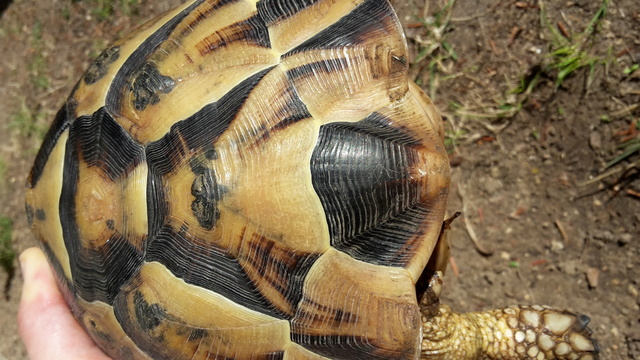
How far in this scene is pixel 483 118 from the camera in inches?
84.7

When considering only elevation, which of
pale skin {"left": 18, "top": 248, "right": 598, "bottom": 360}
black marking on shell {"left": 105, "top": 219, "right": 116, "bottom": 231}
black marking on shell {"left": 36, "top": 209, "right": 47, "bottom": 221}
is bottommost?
pale skin {"left": 18, "top": 248, "right": 598, "bottom": 360}

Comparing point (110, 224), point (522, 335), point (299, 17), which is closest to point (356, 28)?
point (299, 17)

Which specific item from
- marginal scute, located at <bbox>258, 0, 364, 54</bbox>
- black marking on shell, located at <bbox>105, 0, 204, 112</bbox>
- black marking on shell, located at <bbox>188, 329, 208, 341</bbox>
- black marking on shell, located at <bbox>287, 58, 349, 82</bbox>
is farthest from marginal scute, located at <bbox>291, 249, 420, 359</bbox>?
black marking on shell, located at <bbox>105, 0, 204, 112</bbox>

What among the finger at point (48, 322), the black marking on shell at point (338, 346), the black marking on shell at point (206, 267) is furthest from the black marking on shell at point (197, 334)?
the finger at point (48, 322)

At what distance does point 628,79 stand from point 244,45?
1534mm

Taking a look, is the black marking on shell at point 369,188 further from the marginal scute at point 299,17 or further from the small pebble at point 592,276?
the small pebble at point 592,276

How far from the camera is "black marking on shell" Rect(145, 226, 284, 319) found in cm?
121

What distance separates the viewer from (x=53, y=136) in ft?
5.02

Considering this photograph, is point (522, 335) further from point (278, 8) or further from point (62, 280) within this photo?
point (62, 280)

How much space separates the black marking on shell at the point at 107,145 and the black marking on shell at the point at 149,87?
86mm

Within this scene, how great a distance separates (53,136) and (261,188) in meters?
0.76

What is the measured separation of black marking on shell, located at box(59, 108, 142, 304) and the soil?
4.34 feet

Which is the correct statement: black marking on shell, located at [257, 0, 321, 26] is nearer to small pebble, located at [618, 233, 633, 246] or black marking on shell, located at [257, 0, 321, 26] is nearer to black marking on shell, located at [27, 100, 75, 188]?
black marking on shell, located at [27, 100, 75, 188]

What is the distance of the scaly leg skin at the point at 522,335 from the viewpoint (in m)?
1.70
